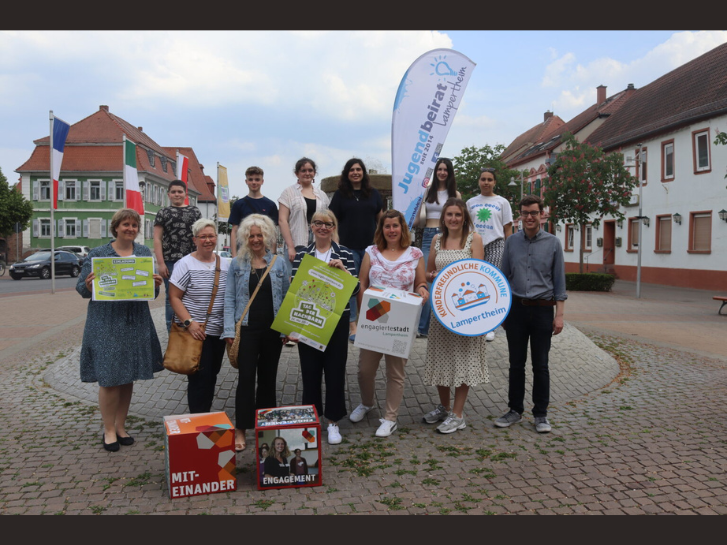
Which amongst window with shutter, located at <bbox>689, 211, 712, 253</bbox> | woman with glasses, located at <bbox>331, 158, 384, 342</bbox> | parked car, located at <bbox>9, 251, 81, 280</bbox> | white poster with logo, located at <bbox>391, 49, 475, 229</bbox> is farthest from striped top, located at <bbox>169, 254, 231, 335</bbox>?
parked car, located at <bbox>9, 251, 81, 280</bbox>

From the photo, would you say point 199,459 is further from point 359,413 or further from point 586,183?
point 586,183

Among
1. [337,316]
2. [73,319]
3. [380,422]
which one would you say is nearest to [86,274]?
[337,316]

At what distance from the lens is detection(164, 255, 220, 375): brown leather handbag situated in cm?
483

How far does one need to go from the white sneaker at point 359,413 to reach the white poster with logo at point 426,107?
11.5ft

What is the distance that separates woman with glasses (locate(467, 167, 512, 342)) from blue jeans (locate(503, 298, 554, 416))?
147 cm

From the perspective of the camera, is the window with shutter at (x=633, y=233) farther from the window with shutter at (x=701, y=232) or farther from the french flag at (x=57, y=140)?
the french flag at (x=57, y=140)

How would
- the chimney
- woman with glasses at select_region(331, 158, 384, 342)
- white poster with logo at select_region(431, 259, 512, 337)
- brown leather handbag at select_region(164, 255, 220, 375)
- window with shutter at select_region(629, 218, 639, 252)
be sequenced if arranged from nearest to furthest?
brown leather handbag at select_region(164, 255, 220, 375), white poster with logo at select_region(431, 259, 512, 337), woman with glasses at select_region(331, 158, 384, 342), window with shutter at select_region(629, 218, 639, 252), the chimney

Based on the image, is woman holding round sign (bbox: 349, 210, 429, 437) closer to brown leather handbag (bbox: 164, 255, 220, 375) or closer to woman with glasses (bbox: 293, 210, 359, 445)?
woman with glasses (bbox: 293, 210, 359, 445)

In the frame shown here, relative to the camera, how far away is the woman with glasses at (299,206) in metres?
6.57

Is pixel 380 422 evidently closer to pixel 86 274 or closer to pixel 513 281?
pixel 513 281

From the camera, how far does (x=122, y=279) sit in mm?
4762

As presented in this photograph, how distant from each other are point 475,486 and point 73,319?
12.6 m

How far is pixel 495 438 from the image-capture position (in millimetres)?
5367

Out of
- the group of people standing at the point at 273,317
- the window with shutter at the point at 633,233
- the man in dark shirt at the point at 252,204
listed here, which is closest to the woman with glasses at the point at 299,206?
the man in dark shirt at the point at 252,204
